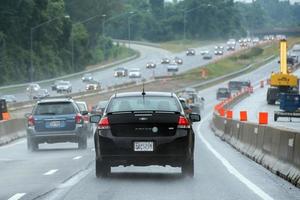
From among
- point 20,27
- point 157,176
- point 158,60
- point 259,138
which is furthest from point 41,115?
point 158,60

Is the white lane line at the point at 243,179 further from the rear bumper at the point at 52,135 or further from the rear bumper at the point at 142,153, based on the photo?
the rear bumper at the point at 52,135

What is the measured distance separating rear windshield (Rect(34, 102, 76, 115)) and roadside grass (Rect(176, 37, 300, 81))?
305 feet

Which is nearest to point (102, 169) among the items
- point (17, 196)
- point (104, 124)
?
point (104, 124)

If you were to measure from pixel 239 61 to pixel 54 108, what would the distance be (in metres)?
131

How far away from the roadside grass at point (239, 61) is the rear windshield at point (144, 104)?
345ft

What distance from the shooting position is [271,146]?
21906mm

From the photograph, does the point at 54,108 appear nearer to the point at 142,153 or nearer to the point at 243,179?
the point at 243,179

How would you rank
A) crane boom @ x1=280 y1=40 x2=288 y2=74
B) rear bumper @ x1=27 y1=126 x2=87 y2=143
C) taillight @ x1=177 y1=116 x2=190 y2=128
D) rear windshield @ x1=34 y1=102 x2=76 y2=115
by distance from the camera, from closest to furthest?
1. taillight @ x1=177 y1=116 x2=190 y2=128
2. rear bumper @ x1=27 y1=126 x2=87 y2=143
3. rear windshield @ x1=34 y1=102 x2=76 y2=115
4. crane boom @ x1=280 y1=40 x2=288 y2=74

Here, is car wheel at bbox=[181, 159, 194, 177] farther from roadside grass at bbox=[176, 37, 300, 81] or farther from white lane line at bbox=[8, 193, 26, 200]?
roadside grass at bbox=[176, 37, 300, 81]

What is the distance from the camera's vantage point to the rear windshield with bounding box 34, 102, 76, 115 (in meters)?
30.2

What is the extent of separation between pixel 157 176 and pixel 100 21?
509 feet

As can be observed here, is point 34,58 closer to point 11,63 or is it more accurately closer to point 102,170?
point 11,63

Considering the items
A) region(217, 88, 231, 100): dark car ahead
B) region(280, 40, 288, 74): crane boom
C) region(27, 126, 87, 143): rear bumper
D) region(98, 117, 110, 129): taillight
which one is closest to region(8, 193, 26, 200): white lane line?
region(98, 117, 110, 129): taillight

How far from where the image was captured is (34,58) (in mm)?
118188
